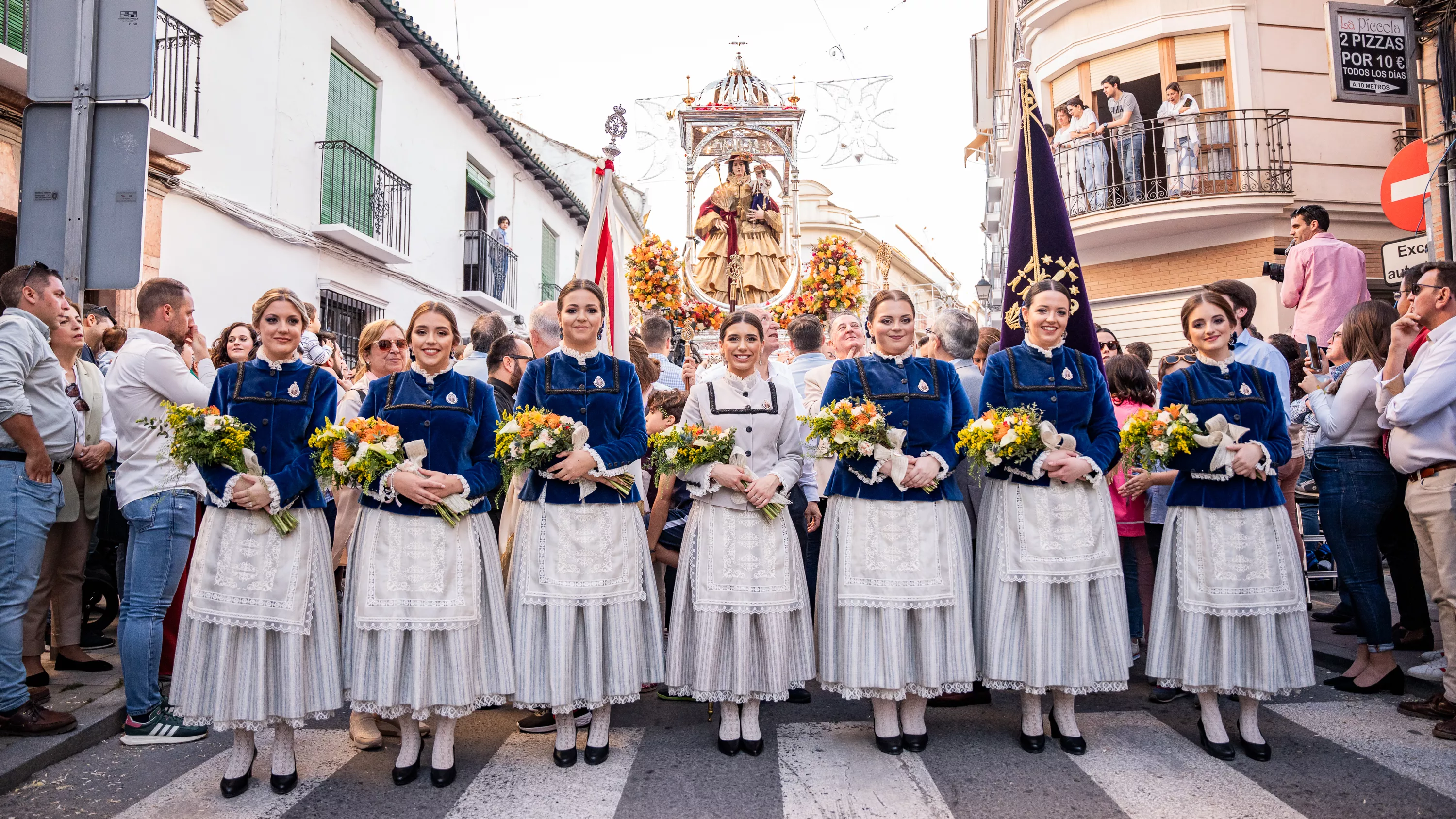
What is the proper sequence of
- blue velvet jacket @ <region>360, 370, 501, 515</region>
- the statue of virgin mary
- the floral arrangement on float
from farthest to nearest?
1. the statue of virgin mary
2. the floral arrangement on float
3. blue velvet jacket @ <region>360, 370, 501, 515</region>

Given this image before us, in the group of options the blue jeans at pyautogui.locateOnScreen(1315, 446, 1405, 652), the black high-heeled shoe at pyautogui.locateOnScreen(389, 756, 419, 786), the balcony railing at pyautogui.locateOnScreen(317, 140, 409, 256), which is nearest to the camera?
the black high-heeled shoe at pyautogui.locateOnScreen(389, 756, 419, 786)

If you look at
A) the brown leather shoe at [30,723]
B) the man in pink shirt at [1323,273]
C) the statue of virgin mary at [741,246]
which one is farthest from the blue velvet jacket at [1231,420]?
the statue of virgin mary at [741,246]

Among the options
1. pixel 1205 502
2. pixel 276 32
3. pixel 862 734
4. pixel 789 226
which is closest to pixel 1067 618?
pixel 1205 502

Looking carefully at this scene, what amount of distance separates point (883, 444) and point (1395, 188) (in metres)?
6.66

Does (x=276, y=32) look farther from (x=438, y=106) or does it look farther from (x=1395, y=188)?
(x=1395, y=188)

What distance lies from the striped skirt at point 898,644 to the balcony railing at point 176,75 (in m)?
8.96

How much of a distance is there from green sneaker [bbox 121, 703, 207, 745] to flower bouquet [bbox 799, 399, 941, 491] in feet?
10.7

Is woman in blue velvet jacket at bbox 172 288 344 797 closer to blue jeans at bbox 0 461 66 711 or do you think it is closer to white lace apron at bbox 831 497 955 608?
blue jeans at bbox 0 461 66 711

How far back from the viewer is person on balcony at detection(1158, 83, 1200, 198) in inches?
498

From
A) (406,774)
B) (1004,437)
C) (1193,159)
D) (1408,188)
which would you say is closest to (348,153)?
(406,774)

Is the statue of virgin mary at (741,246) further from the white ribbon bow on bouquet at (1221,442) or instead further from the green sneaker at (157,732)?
the green sneaker at (157,732)

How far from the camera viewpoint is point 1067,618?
421cm

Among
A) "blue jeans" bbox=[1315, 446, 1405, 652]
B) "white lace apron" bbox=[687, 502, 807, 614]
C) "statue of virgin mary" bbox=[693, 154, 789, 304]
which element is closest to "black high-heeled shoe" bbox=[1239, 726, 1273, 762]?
"blue jeans" bbox=[1315, 446, 1405, 652]

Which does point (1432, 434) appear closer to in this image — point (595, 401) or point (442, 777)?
point (595, 401)
